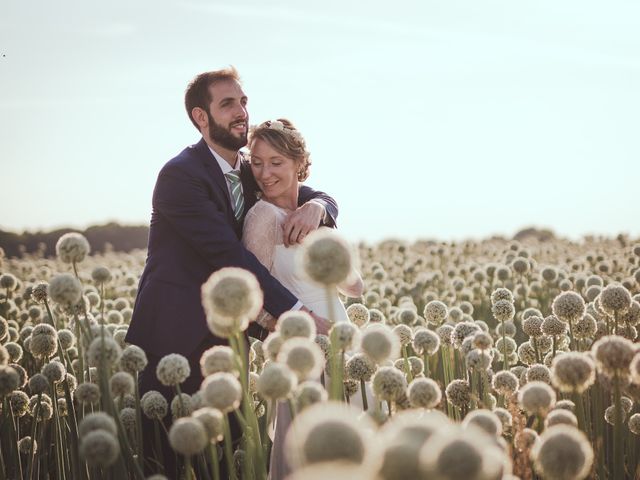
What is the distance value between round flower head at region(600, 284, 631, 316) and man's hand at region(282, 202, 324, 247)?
2.62 m

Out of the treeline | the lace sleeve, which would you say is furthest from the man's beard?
the treeline

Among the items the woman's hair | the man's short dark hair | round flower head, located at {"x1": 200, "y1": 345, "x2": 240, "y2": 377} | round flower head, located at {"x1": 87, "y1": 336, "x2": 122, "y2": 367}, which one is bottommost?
round flower head, located at {"x1": 200, "y1": 345, "x2": 240, "y2": 377}

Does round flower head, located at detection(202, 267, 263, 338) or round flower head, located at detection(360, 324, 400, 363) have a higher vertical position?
round flower head, located at detection(202, 267, 263, 338)

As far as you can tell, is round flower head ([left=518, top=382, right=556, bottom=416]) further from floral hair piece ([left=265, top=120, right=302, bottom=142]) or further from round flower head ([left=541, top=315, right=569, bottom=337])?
floral hair piece ([left=265, top=120, right=302, bottom=142])

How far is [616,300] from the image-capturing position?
4.45 m

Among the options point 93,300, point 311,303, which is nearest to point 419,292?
point 311,303

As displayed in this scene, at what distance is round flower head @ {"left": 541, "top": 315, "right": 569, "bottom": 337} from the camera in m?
4.92

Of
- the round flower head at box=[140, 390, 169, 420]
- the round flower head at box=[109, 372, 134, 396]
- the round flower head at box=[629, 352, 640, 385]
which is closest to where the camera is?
the round flower head at box=[629, 352, 640, 385]

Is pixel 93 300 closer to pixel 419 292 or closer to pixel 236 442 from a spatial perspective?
pixel 236 442

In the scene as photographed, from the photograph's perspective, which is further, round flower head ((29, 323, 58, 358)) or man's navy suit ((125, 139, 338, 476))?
man's navy suit ((125, 139, 338, 476))

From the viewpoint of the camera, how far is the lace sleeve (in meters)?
6.15

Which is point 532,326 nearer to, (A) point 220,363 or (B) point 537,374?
(B) point 537,374

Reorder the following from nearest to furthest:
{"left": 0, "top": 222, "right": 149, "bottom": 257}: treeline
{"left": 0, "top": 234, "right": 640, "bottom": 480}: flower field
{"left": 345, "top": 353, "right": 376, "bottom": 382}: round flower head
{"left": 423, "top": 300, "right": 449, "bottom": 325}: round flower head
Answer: {"left": 0, "top": 234, "right": 640, "bottom": 480}: flower field, {"left": 345, "top": 353, "right": 376, "bottom": 382}: round flower head, {"left": 423, "top": 300, "right": 449, "bottom": 325}: round flower head, {"left": 0, "top": 222, "right": 149, "bottom": 257}: treeline

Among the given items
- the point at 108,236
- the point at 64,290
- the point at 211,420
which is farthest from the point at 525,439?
the point at 108,236
